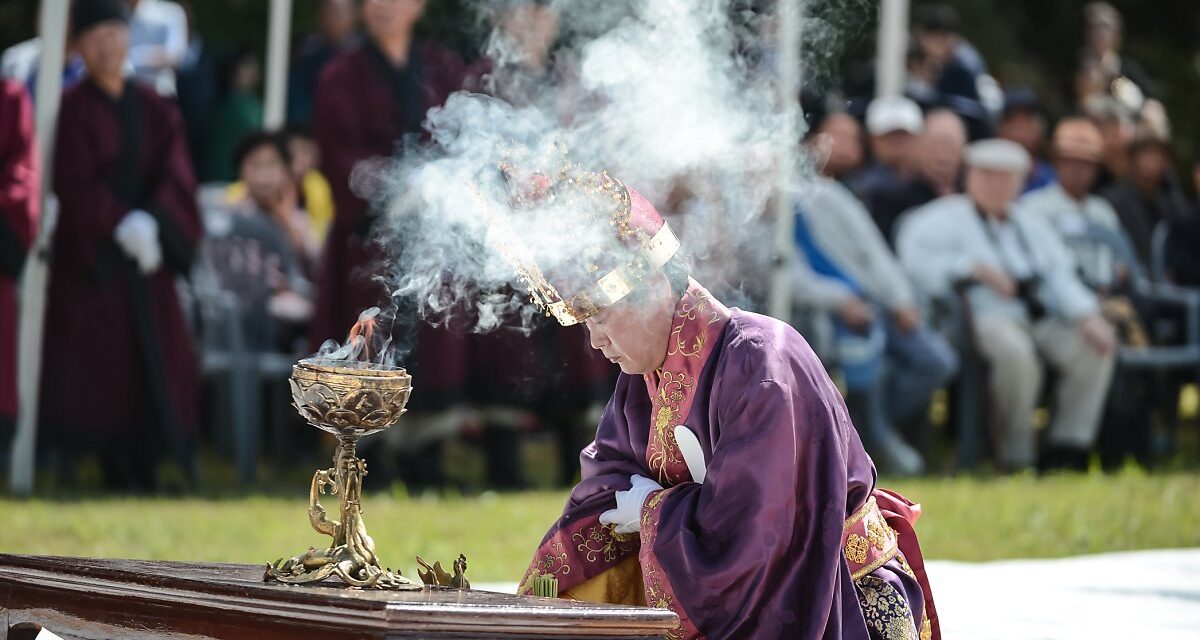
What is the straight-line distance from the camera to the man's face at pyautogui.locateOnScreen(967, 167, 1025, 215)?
10.0 metres

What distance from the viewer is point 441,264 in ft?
14.0

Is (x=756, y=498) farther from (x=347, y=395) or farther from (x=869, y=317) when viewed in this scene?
(x=869, y=317)

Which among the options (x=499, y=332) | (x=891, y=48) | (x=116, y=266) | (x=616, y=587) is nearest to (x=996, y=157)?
(x=891, y=48)

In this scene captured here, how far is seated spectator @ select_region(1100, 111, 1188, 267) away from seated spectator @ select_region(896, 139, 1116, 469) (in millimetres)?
1384

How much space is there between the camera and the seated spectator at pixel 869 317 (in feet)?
31.1

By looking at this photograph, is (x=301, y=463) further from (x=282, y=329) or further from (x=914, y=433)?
(x=914, y=433)

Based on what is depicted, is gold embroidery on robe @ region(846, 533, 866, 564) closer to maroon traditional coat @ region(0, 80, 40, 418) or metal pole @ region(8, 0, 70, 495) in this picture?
maroon traditional coat @ region(0, 80, 40, 418)

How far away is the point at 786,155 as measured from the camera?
5.36 m

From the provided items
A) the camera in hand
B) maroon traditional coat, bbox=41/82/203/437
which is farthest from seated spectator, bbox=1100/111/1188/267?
maroon traditional coat, bbox=41/82/203/437

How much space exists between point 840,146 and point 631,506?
613 centimetres

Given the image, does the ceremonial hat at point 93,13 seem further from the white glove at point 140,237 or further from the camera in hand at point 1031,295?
the camera in hand at point 1031,295

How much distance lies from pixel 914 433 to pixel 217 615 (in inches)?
280

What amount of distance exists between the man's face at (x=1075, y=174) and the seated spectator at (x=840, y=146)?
154 centimetres

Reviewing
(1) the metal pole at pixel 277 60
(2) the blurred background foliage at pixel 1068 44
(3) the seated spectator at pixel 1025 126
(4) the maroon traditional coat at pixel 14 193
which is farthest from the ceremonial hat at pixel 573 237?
(2) the blurred background foliage at pixel 1068 44
